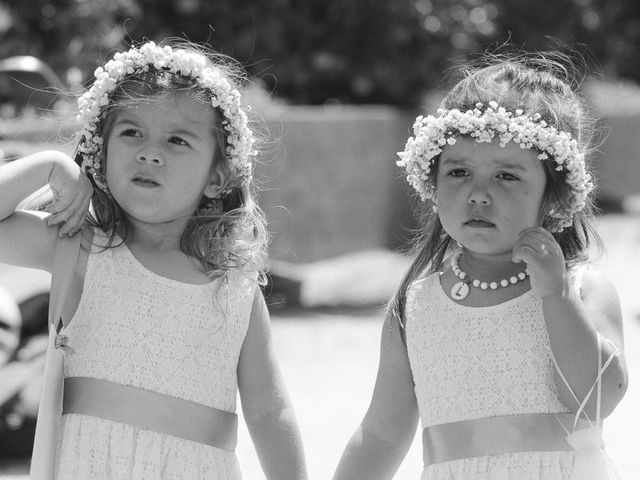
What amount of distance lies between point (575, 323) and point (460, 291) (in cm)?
41

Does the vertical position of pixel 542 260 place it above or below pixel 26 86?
below

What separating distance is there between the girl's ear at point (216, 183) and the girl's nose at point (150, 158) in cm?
26

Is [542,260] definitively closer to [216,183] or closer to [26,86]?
[216,183]

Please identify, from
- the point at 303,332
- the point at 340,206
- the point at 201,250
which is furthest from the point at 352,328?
the point at 201,250

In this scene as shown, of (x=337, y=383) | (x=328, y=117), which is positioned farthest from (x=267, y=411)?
(x=328, y=117)

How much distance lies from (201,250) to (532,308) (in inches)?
35.2

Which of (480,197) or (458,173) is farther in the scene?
(458,173)

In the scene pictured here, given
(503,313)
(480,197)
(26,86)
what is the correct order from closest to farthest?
1. (480,197)
2. (503,313)
3. (26,86)

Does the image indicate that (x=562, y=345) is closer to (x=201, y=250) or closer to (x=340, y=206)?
(x=201, y=250)

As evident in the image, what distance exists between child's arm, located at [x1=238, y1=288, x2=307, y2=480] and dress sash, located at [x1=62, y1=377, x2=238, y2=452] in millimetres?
139

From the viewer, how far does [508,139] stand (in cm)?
288

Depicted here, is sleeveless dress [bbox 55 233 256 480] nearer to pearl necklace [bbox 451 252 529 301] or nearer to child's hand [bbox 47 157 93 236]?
child's hand [bbox 47 157 93 236]

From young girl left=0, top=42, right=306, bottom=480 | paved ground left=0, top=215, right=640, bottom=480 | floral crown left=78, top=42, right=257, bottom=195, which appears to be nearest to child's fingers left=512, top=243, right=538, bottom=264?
young girl left=0, top=42, right=306, bottom=480

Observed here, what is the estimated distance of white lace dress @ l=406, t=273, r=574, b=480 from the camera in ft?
9.29
